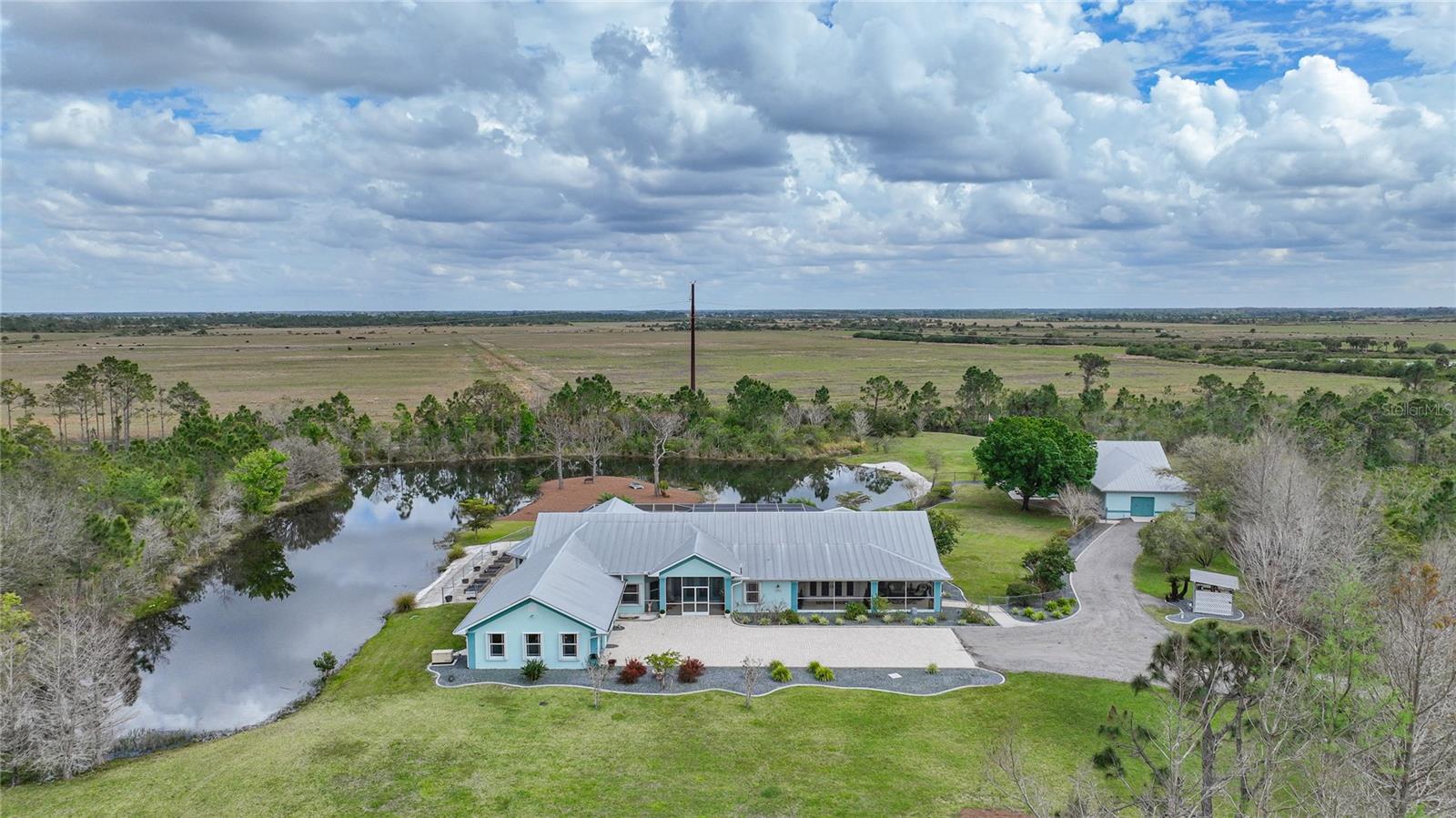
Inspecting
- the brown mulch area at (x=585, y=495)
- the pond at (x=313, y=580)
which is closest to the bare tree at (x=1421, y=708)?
the pond at (x=313, y=580)

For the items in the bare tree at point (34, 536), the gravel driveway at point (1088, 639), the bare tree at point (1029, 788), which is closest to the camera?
the bare tree at point (1029, 788)

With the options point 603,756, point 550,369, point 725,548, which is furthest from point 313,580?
point 550,369

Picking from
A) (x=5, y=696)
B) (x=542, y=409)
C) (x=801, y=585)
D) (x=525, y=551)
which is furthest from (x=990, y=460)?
(x=5, y=696)

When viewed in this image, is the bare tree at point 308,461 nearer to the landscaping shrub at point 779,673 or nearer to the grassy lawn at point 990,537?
the landscaping shrub at point 779,673

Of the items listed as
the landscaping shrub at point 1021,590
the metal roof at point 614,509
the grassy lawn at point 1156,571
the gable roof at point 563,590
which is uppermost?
the metal roof at point 614,509

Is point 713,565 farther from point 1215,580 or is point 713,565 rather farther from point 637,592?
point 1215,580

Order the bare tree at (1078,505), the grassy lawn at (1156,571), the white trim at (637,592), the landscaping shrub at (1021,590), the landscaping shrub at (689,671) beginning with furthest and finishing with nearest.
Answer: the bare tree at (1078,505) → the grassy lawn at (1156,571) → the landscaping shrub at (1021,590) → the white trim at (637,592) → the landscaping shrub at (689,671)
